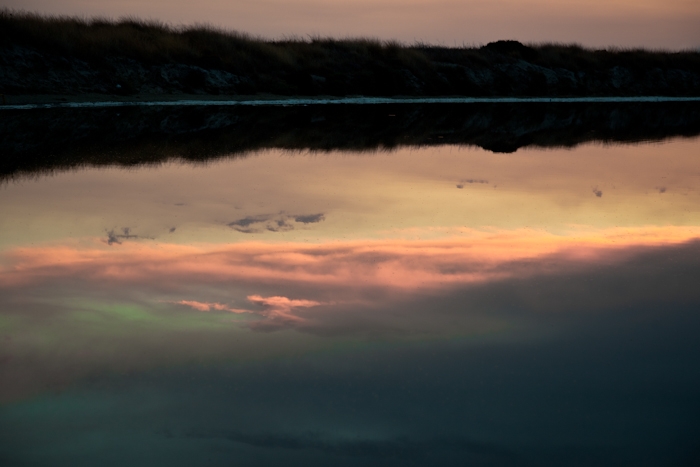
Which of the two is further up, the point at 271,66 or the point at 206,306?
the point at 271,66

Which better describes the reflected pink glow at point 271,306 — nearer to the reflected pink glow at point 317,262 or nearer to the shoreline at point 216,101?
the reflected pink glow at point 317,262

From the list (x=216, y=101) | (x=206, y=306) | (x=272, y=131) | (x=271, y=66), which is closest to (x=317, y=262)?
(x=206, y=306)

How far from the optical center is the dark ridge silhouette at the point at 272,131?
14.4 meters

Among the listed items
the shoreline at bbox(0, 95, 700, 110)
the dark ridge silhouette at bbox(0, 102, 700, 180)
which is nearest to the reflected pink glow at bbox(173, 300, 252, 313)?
the dark ridge silhouette at bbox(0, 102, 700, 180)

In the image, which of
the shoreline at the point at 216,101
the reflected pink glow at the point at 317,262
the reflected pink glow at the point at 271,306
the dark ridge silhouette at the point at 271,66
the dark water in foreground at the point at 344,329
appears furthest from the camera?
the dark ridge silhouette at the point at 271,66

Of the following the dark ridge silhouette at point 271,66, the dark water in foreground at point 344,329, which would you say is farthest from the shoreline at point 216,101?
the dark water in foreground at point 344,329

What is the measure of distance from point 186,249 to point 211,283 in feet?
3.97

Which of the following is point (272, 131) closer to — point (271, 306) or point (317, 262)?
point (317, 262)

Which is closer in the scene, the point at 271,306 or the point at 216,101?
the point at 271,306

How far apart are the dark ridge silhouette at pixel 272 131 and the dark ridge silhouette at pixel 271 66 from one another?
4.44m

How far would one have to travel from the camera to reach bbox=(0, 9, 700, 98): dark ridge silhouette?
27.6 meters

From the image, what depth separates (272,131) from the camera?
19.0 meters

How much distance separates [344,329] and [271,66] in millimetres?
30572

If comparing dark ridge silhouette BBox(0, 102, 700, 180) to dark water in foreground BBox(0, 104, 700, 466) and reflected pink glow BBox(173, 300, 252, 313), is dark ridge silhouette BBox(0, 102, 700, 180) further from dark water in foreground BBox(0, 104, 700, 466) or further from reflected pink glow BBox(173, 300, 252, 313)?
reflected pink glow BBox(173, 300, 252, 313)
